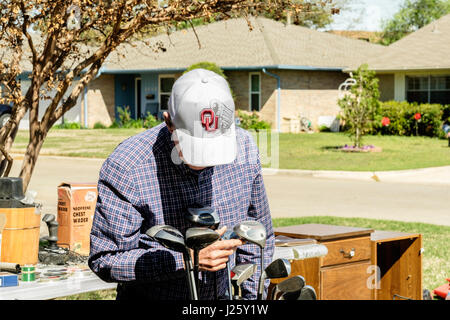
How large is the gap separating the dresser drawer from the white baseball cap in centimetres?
298

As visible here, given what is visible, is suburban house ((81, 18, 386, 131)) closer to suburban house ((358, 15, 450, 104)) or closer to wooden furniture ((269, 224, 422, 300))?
A: suburban house ((358, 15, 450, 104))

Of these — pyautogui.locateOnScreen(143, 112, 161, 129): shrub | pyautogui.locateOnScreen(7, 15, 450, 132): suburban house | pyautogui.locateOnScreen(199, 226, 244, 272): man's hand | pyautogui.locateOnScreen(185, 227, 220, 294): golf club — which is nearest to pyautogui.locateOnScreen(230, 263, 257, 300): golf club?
pyautogui.locateOnScreen(199, 226, 244, 272): man's hand

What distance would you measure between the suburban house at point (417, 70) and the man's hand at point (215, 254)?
28760 mm

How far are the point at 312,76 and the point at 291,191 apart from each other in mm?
18713

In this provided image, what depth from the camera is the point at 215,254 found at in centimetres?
239

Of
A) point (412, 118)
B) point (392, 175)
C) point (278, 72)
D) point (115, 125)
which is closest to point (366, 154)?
point (392, 175)

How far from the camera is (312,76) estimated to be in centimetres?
3272

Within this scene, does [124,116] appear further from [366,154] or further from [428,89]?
[366,154]

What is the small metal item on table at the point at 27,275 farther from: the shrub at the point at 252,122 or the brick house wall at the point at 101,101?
the brick house wall at the point at 101,101

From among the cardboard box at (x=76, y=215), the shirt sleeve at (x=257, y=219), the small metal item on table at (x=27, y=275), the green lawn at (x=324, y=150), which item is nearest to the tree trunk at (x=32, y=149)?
the cardboard box at (x=76, y=215)

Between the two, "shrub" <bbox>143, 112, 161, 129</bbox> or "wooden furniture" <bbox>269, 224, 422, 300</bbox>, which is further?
"shrub" <bbox>143, 112, 161, 129</bbox>

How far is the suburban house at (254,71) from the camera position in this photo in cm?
3156

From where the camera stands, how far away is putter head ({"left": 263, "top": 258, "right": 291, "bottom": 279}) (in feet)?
8.14
